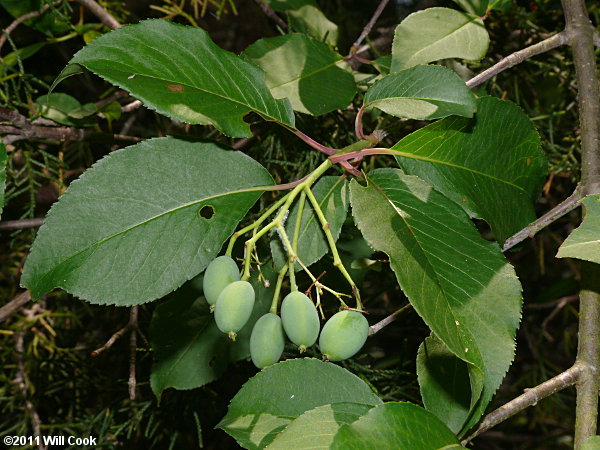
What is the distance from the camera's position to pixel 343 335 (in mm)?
700

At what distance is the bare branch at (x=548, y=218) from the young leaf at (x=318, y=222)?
0.23 metres

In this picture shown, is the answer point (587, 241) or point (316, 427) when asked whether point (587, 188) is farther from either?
point (316, 427)

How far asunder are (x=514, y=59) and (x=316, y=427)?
1.96ft

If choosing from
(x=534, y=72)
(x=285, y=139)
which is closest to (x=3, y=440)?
(x=285, y=139)

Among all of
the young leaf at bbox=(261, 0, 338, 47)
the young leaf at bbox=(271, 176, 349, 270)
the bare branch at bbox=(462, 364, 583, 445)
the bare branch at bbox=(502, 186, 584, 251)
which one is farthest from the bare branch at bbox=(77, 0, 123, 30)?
the bare branch at bbox=(462, 364, 583, 445)

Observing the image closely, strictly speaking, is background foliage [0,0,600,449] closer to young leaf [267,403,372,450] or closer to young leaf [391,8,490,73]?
young leaf [391,8,490,73]

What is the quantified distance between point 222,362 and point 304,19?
0.65 metres

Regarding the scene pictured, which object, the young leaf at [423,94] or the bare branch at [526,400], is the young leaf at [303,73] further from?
the bare branch at [526,400]

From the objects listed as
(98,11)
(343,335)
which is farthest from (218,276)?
(98,11)

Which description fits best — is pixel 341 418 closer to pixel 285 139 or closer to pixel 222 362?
pixel 222 362

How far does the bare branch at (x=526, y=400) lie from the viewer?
0.70 m

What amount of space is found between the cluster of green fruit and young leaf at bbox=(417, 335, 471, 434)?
3.8 inches

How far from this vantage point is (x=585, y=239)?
638 mm

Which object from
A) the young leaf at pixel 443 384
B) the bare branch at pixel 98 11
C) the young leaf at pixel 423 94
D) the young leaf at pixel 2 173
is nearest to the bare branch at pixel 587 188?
the young leaf at pixel 443 384
